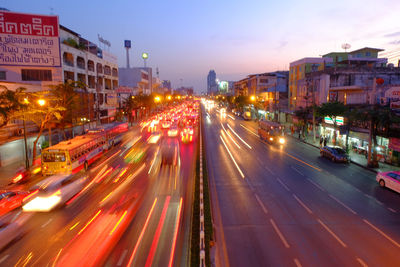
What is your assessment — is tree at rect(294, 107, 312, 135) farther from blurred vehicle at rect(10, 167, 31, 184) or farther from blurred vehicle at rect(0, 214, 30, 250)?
blurred vehicle at rect(0, 214, 30, 250)

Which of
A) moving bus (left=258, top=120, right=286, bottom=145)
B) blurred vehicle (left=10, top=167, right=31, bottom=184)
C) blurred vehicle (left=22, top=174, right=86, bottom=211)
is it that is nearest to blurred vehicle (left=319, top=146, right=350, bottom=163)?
moving bus (left=258, top=120, right=286, bottom=145)

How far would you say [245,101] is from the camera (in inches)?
3713

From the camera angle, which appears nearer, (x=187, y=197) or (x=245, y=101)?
(x=187, y=197)

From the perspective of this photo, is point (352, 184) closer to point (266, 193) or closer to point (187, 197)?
point (266, 193)

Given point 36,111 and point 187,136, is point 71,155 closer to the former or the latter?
point 36,111

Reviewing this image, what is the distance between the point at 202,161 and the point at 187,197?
8.90 m

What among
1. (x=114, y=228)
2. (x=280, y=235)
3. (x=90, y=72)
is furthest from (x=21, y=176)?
(x=90, y=72)

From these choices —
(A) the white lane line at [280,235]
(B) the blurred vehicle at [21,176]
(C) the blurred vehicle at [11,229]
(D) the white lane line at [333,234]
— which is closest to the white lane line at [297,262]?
(A) the white lane line at [280,235]

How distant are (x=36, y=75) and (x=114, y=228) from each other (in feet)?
121

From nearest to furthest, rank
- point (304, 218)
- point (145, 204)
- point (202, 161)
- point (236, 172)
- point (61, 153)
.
→ point (304, 218) → point (145, 204) → point (61, 153) → point (236, 172) → point (202, 161)

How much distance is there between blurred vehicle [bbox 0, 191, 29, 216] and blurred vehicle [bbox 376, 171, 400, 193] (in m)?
24.5

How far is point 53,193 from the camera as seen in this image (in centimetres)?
1563

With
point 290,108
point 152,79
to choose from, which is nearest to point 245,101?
point 290,108

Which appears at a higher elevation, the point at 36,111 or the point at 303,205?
the point at 36,111
